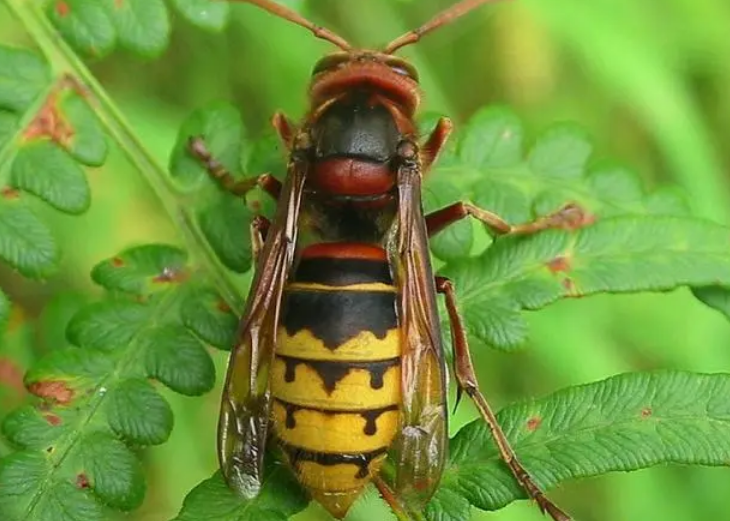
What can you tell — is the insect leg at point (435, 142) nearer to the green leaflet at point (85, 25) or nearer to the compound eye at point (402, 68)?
the compound eye at point (402, 68)

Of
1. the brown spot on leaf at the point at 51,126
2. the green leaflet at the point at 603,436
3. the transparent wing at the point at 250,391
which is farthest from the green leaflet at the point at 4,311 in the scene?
the green leaflet at the point at 603,436

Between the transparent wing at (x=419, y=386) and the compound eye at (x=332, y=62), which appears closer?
the transparent wing at (x=419, y=386)

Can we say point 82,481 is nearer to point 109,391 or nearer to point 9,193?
point 109,391

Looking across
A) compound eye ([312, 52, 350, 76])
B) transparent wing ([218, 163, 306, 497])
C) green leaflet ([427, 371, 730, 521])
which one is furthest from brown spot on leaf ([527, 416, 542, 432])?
compound eye ([312, 52, 350, 76])

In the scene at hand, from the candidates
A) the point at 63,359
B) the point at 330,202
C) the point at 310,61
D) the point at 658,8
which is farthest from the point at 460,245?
the point at 658,8

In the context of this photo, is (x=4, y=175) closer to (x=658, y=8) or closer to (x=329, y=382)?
(x=329, y=382)

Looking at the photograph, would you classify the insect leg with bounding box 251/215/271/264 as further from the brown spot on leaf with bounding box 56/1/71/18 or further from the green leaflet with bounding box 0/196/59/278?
the brown spot on leaf with bounding box 56/1/71/18

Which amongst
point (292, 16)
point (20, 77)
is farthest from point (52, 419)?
point (292, 16)
